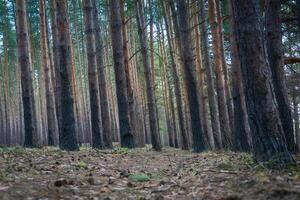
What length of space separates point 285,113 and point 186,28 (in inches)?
211

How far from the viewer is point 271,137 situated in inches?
195

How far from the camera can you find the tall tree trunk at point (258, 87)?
495 centimetres

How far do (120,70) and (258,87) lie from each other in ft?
25.0

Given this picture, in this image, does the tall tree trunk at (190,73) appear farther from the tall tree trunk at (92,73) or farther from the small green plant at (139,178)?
the small green plant at (139,178)

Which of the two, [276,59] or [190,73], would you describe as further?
[190,73]

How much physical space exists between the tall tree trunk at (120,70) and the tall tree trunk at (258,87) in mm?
7218

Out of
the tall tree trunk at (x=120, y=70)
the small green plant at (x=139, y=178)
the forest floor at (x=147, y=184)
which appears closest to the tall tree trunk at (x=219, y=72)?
the tall tree trunk at (x=120, y=70)

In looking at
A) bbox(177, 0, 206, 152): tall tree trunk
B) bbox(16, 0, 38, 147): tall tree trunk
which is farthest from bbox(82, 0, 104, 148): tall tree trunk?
bbox(177, 0, 206, 152): tall tree trunk

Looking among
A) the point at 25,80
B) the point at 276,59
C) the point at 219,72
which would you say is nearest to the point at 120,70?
the point at 25,80

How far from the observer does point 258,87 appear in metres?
4.98

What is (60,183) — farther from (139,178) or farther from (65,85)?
(65,85)

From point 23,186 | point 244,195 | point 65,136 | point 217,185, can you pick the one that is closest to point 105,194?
point 23,186

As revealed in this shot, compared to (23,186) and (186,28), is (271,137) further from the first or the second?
(186,28)

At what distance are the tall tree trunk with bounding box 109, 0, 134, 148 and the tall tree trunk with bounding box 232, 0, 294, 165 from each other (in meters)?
7.22
